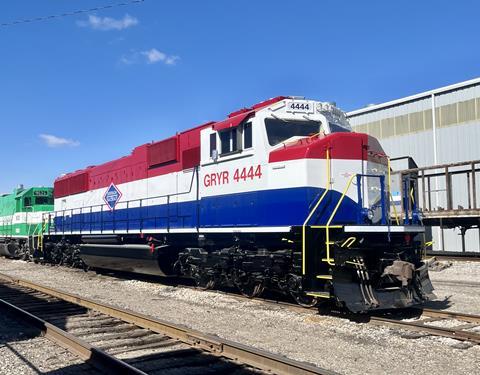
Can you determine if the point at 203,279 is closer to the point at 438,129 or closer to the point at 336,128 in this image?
the point at 336,128

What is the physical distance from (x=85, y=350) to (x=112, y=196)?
34.3ft

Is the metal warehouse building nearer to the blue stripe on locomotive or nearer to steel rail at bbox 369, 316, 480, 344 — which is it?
the blue stripe on locomotive

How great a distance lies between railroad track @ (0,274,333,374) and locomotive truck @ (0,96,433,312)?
8.71 feet

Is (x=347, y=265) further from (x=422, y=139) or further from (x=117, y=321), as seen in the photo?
(x=422, y=139)

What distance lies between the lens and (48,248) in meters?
21.6

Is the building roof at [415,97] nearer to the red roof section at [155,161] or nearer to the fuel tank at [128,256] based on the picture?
the red roof section at [155,161]

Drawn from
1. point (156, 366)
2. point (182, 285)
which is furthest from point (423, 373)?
point (182, 285)

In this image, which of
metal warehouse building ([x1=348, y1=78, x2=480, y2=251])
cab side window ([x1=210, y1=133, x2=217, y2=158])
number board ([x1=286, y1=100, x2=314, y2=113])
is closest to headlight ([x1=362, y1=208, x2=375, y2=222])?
number board ([x1=286, y1=100, x2=314, y2=113])

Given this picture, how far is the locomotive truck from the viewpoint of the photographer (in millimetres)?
8625

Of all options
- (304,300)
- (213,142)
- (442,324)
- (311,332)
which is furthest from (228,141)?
(442,324)

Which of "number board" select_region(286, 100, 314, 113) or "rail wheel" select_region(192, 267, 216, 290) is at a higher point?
"number board" select_region(286, 100, 314, 113)

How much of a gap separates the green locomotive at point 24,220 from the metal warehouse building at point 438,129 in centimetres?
1810

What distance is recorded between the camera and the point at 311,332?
7.56m

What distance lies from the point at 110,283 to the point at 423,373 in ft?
35.5
